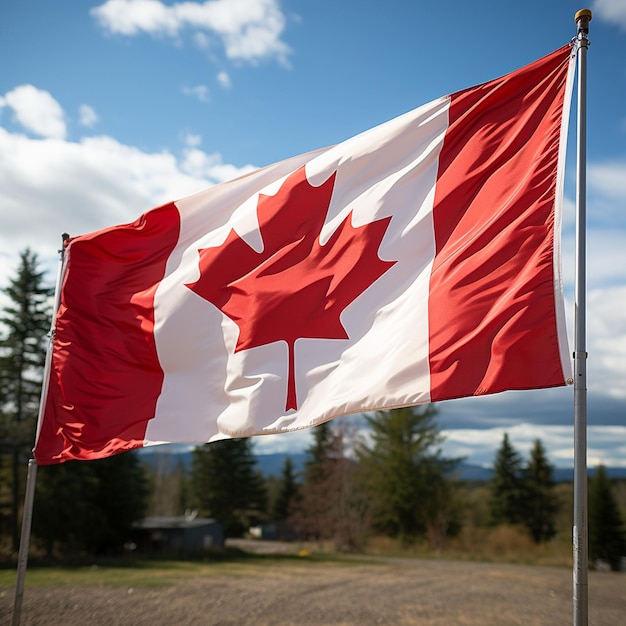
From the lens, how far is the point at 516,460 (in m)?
56.3

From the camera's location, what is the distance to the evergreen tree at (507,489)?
5484 cm

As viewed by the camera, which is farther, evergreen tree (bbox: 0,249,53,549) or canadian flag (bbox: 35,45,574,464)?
evergreen tree (bbox: 0,249,53,549)

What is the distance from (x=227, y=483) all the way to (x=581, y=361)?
1998 inches

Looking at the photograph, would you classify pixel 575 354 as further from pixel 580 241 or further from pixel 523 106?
pixel 523 106

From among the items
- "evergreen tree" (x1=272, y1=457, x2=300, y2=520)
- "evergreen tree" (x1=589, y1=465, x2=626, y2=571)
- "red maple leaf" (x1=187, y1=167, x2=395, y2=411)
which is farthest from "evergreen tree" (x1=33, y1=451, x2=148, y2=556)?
"evergreen tree" (x1=589, y1=465, x2=626, y2=571)

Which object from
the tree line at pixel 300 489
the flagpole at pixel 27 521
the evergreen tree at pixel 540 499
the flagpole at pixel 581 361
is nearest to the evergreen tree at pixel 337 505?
the tree line at pixel 300 489

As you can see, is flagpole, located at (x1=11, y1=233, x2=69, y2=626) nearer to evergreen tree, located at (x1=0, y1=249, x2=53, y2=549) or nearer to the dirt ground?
the dirt ground

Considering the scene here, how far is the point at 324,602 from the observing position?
16375 millimetres

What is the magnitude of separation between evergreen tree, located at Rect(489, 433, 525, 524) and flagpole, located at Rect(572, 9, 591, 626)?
54.8 metres

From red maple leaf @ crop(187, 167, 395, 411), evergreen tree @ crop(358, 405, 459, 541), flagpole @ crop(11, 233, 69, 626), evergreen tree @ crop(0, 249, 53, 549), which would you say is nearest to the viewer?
red maple leaf @ crop(187, 167, 395, 411)

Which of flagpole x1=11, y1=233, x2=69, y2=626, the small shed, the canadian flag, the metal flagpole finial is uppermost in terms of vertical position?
the metal flagpole finial

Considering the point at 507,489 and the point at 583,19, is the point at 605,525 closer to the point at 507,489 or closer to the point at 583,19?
the point at 507,489

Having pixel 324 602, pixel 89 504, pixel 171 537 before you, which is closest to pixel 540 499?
pixel 171 537

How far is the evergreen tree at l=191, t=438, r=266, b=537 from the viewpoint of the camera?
52.3m
